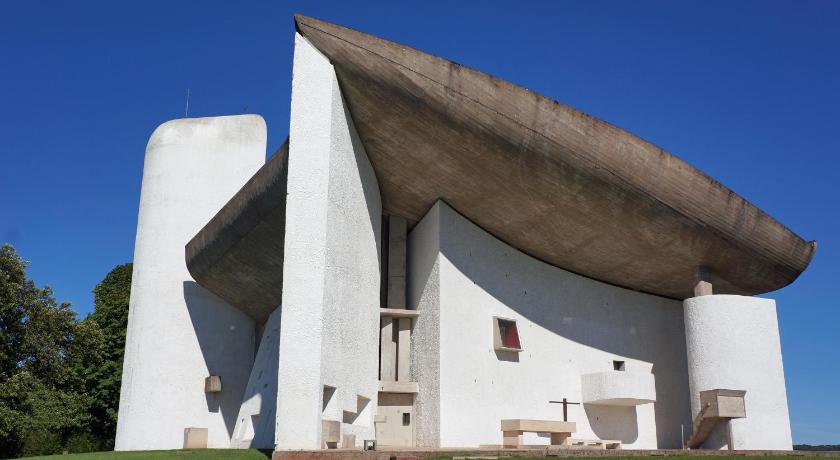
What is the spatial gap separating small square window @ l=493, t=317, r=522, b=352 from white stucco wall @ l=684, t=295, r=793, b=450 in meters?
4.35

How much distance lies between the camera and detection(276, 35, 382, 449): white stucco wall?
44.3 ft

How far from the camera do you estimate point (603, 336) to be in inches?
830

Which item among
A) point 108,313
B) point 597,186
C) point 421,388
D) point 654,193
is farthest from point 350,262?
point 108,313

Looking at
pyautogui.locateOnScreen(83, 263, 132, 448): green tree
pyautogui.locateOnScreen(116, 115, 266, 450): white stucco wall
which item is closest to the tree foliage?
pyautogui.locateOnScreen(116, 115, 266, 450): white stucco wall

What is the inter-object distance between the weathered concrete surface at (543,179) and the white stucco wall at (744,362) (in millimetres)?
1197

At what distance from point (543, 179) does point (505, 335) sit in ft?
14.3

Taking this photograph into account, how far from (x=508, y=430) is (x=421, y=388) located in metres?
2.33

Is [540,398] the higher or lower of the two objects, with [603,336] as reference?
lower

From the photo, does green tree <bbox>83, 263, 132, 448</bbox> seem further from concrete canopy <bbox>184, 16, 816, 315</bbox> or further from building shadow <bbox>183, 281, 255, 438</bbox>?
concrete canopy <bbox>184, 16, 816, 315</bbox>

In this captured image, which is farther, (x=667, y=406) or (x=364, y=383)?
(x=667, y=406)

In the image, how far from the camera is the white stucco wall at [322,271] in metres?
13.5

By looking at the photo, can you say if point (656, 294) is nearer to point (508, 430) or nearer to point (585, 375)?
point (585, 375)

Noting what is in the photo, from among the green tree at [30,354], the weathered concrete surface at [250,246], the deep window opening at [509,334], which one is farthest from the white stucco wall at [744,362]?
the green tree at [30,354]

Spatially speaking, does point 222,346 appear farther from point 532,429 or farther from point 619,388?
point 619,388
